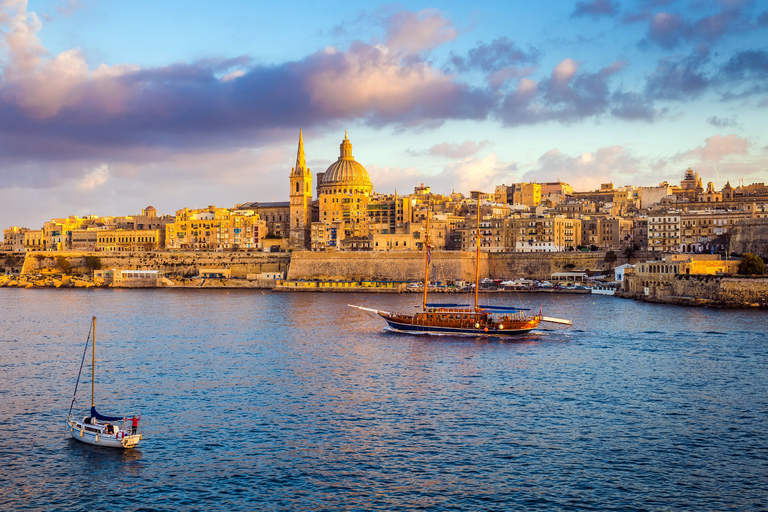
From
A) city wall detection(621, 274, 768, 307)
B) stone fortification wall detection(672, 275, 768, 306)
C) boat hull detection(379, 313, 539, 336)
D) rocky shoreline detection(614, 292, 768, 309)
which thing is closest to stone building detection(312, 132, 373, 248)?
rocky shoreline detection(614, 292, 768, 309)

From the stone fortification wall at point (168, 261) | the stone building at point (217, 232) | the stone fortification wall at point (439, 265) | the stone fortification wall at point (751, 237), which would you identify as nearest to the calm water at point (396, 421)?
the stone fortification wall at point (751, 237)

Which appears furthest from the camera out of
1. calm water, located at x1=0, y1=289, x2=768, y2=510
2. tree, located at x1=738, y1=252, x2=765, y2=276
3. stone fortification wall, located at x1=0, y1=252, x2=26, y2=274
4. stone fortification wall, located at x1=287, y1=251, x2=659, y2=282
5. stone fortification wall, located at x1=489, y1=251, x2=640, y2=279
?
stone fortification wall, located at x1=0, y1=252, x2=26, y2=274

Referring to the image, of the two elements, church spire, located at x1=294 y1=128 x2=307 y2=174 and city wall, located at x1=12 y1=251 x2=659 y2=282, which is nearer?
city wall, located at x1=12 y1=251 x2=659 y2=282

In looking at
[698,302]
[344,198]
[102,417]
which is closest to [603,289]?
[698,302]

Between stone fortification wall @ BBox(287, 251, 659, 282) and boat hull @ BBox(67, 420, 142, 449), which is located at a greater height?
stone fortification wall @ BBox(287, 251, 659, 282)

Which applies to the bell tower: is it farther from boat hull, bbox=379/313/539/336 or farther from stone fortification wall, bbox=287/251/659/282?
boat hull, bbox=379/313/539/336

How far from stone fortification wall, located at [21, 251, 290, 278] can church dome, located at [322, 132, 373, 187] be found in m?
18.2

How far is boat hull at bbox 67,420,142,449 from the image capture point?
1727 centimetres

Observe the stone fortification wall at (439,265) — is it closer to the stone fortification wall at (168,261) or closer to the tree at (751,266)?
the stone fortification wall at (168,261)

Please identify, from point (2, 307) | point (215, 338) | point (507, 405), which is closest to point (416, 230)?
point (2, 307)

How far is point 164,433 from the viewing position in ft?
60.4

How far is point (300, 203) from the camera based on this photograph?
320ft

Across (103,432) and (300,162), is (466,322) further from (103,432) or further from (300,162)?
(300,162)

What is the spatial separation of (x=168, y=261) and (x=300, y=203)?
18.7m
